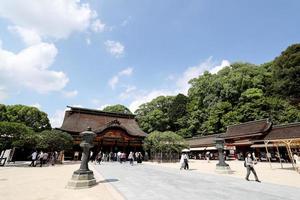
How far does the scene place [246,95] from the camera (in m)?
40.1

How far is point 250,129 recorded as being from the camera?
3347 cm

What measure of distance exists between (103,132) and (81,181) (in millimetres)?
26079

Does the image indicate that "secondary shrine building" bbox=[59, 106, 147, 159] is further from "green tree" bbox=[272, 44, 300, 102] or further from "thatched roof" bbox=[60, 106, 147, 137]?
"green tree" bbox=[272, 44, 300, 102]

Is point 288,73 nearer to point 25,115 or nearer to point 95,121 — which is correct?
point 95,121

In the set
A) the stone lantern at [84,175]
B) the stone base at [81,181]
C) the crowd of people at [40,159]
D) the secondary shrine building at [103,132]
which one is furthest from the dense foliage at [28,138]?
the stone base at [81,181]

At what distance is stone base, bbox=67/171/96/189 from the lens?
27.7ft

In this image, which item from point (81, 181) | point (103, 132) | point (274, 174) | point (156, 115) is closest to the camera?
point (81, 181)

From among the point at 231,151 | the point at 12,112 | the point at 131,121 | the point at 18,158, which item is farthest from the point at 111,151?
the point at 12,112

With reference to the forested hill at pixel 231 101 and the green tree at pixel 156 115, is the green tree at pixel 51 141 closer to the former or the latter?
the forested hill at pixel 231 101

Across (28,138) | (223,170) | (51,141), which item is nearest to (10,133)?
(28,138)

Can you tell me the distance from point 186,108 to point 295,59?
3516 centimetres

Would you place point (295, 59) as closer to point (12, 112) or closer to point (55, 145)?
point (55, 145)

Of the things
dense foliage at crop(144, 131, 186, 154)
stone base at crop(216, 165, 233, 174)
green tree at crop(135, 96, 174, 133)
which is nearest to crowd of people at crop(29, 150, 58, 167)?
dense foliage at crop(144, 131, 186, 154)

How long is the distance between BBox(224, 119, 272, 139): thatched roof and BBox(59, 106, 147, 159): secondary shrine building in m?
16.1
